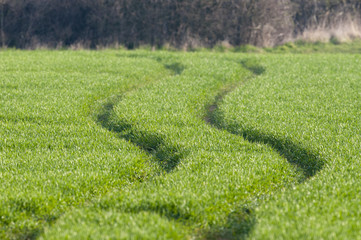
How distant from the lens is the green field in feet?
22.9

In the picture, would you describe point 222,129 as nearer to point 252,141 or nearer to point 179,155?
point 252,141

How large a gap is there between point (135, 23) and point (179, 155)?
2249 centimetres

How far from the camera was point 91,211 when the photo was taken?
7.30m

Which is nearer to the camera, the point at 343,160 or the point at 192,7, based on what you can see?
the point at 343,160

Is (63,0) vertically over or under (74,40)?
over

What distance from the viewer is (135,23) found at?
102 ft

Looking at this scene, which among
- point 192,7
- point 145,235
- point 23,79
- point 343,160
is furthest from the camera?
point 192,7

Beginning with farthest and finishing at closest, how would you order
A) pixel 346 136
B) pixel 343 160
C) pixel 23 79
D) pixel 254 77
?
pixel 254 77, pixel 23 79, pixel 346 136, pixel 343 160

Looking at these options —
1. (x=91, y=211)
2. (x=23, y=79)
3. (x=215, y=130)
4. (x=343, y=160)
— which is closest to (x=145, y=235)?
(x=91, y=211)

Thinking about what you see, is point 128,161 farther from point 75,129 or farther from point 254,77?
point 254,77

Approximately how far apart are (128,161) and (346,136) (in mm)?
5881

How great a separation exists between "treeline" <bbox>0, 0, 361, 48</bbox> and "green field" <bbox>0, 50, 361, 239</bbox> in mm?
11529

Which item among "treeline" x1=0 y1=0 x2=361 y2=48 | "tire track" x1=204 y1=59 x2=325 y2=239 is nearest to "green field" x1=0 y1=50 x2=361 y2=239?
"tire track" x1=204 y1=59 x2=325 y2=239

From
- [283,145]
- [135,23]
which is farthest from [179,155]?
[135,23]
